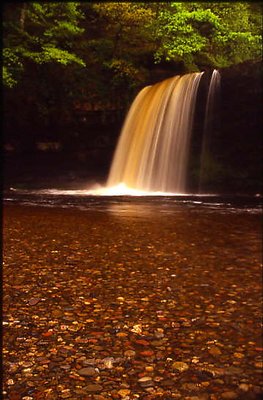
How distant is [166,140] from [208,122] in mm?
1784

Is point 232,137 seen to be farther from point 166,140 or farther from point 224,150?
point 166,140

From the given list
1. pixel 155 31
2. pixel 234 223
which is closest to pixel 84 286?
pixel 234 223

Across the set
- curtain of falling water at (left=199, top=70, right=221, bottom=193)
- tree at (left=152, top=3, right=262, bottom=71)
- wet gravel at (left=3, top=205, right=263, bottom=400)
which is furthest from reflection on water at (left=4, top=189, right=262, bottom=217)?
tree at (left=152, top=3, right=262, bottom=71)

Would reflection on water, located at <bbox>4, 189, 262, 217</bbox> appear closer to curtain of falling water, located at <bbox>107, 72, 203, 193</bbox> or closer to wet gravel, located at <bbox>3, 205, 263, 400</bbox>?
curtain of falling water, located at <bbox>107, 72, 203, 193</bbox>

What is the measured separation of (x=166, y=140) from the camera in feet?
55.5

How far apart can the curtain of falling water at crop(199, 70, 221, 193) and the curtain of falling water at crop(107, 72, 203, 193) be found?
0.59 metres

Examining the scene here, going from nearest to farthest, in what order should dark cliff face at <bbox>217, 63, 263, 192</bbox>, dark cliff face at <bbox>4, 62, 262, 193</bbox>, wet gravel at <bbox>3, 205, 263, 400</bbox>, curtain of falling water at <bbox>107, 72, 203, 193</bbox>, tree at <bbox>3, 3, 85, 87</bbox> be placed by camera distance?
wet gravel at <bbox>3, 205, 263, 400</bbox> → dark cliff face at <bbox>217, 63, 263, 192</bbox> → dark cliff face at <bbox>4, 62, 262, 193</bbox> → curtain of falling water at <bbox>107, 72, 203, 193</bbox> → tree at <bbox>3, 3, 85, 87</bbox>

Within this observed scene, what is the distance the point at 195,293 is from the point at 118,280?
95 centimetres

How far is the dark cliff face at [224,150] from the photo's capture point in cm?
1619

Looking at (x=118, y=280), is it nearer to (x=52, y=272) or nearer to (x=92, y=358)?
(x=52, y=272)

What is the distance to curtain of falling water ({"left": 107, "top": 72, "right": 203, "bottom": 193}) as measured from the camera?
55.0 ft

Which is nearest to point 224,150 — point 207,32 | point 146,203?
→ point 146,203

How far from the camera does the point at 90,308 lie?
4312 millimetres

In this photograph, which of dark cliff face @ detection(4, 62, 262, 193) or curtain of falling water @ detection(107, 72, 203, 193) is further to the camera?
curtain of falling water @ detection(107, 72, 203, 193)
